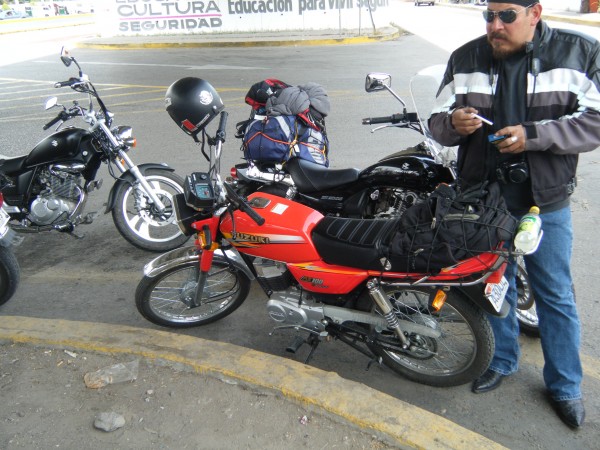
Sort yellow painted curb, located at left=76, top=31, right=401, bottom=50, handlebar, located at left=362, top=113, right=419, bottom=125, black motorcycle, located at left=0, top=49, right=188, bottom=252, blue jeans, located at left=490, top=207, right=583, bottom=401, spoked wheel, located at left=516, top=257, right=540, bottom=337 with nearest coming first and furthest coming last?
blue jeans, located at left=490, top=207, right=583, bottom=401, spoked wheel, located at left=516, top=257, right=540, bottom=337, handlebar, located at left=362, top=113, right=419, bottom=125, black motorcycle, located at left=0, top=49, right=188, bottom=252, yellow painted curb, located at left=76, top=31, right=401, bottom=50

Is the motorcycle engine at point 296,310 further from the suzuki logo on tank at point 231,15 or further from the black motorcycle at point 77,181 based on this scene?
the suzuki logo on tank at point 231,15

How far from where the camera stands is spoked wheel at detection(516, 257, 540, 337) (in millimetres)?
2988

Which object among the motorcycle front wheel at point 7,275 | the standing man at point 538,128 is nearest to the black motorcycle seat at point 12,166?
the motorcycle front wheel at point 7,275

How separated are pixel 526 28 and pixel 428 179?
4.48 ft

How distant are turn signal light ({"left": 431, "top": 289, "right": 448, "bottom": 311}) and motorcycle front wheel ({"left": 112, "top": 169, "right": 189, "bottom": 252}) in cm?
244

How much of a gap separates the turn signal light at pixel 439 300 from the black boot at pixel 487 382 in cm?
59

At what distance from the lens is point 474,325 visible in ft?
8.11

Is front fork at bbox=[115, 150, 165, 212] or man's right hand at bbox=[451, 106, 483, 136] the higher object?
man's right hand at bbox=[451, 106, 483, 136]

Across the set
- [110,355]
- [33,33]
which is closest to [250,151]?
[110,355]

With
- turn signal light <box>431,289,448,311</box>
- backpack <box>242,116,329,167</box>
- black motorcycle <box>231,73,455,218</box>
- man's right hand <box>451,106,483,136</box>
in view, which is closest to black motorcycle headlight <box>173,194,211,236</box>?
black motorcycle <box>231,73,455,218</box>

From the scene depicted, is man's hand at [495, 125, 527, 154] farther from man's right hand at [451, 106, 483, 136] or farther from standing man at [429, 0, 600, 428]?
man's right hand at [451, 106, 483, 136]

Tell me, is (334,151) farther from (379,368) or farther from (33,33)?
(33,33)

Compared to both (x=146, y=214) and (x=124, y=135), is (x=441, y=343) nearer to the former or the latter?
(x=146, y=214)

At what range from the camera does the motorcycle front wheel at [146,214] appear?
4.21 metres
